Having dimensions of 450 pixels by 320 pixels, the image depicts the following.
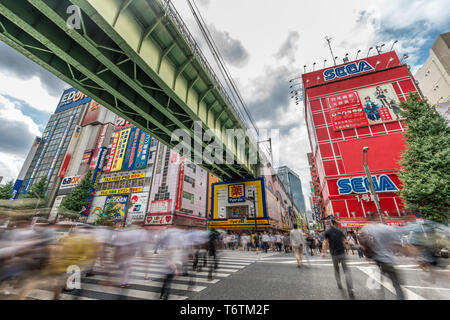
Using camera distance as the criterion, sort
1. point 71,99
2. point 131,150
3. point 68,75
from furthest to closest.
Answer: point 71,99
point 131,150
point 68,75

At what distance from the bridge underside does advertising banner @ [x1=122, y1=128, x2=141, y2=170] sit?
3273cm

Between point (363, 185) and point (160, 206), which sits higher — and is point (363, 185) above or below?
above

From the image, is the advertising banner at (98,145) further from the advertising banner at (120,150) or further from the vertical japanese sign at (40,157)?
the vertical japanese sign at (40,157)

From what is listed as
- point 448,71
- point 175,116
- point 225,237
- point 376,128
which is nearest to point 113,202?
point 225,237

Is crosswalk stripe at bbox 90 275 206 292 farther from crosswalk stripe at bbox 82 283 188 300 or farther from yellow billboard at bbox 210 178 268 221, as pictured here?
yellow billboard at bbox 210 178 268 221

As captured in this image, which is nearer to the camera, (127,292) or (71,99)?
(127,292)

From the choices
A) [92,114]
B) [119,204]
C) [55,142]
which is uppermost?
[92,114]

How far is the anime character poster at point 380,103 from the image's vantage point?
24.0m

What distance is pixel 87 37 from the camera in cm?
602

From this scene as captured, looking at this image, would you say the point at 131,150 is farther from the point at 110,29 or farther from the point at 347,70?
the point at 347,70

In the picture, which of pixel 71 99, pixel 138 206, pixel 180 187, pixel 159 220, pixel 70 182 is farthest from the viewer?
pixel 71 99

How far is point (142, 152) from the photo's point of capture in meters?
40.2

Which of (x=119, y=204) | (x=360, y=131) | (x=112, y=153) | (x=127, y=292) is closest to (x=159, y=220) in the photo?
(x=119, y=204)

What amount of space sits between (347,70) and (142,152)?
43560 millimetres
